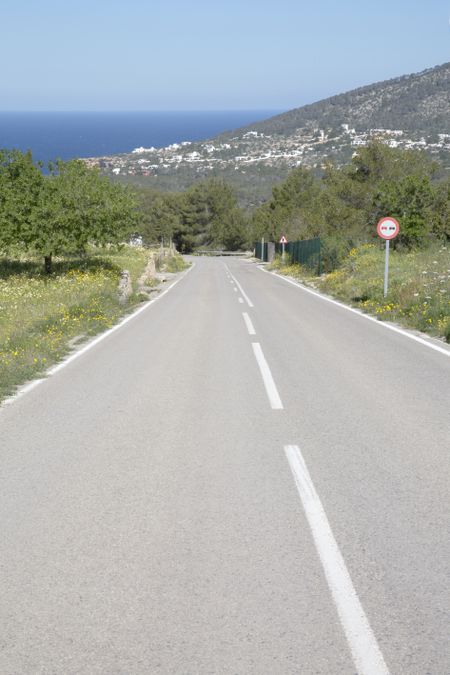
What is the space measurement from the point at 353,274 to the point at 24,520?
2672 centimetres

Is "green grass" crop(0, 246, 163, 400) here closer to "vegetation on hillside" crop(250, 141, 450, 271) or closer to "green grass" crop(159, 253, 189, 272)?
"green grass" crop(159, 253, 189, 272)

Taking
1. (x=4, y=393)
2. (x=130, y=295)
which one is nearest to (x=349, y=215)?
(x=130, y=295)

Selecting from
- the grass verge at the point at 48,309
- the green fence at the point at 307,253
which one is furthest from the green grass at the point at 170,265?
the grass verge at the point at 48,309

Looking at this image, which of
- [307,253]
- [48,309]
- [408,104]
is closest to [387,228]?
[48,309]

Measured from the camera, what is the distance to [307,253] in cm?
4628

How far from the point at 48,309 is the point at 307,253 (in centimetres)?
2821

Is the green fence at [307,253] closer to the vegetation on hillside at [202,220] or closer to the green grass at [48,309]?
the green grass at [48,309]

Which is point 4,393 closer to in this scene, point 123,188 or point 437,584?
point 437,584

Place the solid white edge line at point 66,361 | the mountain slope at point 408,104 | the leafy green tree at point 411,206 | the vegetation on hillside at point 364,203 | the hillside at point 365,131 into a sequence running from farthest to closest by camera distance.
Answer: the mountain slope at point 408,104
the hillside at point 365,131
the vegetation on hillside at point 364,203
the leafy green tree at point 411,206
the solid white edge line at point 66,361

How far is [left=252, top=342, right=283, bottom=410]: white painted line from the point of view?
29.4 ft

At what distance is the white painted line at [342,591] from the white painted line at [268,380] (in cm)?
292

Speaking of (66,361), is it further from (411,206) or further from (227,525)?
(411,206)

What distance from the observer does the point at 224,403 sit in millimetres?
9008

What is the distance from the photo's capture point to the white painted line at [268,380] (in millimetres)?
8961
